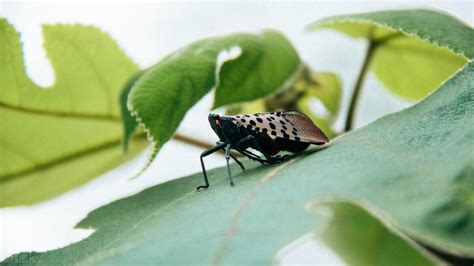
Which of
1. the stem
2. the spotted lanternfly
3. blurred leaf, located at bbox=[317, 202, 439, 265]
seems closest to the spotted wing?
the spotted lanternfly

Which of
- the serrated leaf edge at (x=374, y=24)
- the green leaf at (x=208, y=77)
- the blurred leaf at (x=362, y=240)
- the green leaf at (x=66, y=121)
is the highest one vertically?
the serrated leaf edge at (x=374, y=24)

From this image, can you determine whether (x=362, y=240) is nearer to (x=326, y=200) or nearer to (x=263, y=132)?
(x=263, y=132)

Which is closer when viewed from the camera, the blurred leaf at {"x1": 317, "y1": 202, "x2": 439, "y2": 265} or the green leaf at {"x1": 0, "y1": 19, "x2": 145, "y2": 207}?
the blurred leaf at {"x1": 317, "y1": 202, "x2": 439, "y2": 265}

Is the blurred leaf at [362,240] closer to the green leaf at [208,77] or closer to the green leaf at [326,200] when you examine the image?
the green leaf at [326,200]

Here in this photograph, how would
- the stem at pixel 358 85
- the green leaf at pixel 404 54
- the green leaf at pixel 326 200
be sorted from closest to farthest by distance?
the green leaf at pixel 326 200 → the green leaf at pixel 404 54 → the stem at pixel 358 85

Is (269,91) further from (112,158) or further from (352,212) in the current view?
(112,158)

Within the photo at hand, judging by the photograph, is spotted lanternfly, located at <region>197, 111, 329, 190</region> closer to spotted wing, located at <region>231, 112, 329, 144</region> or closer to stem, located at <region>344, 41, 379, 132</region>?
spotted wing, located at <region>231, 112, 329, 144</region>

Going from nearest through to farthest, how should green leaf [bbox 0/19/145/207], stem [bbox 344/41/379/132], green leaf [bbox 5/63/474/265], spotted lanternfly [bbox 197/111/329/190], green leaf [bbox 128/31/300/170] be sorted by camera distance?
green leaf [bbox 5/63/474/265]
green leaf [bbox 128/31/300/170]
spotted lanternfly [bbox 197/111/329/190]
green leaf [bbox 0/19/145/207]
stem [bbox 344/41/379/132]

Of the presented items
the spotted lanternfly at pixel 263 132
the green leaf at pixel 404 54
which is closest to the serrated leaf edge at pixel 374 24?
the green leaf at pixel 404 54
